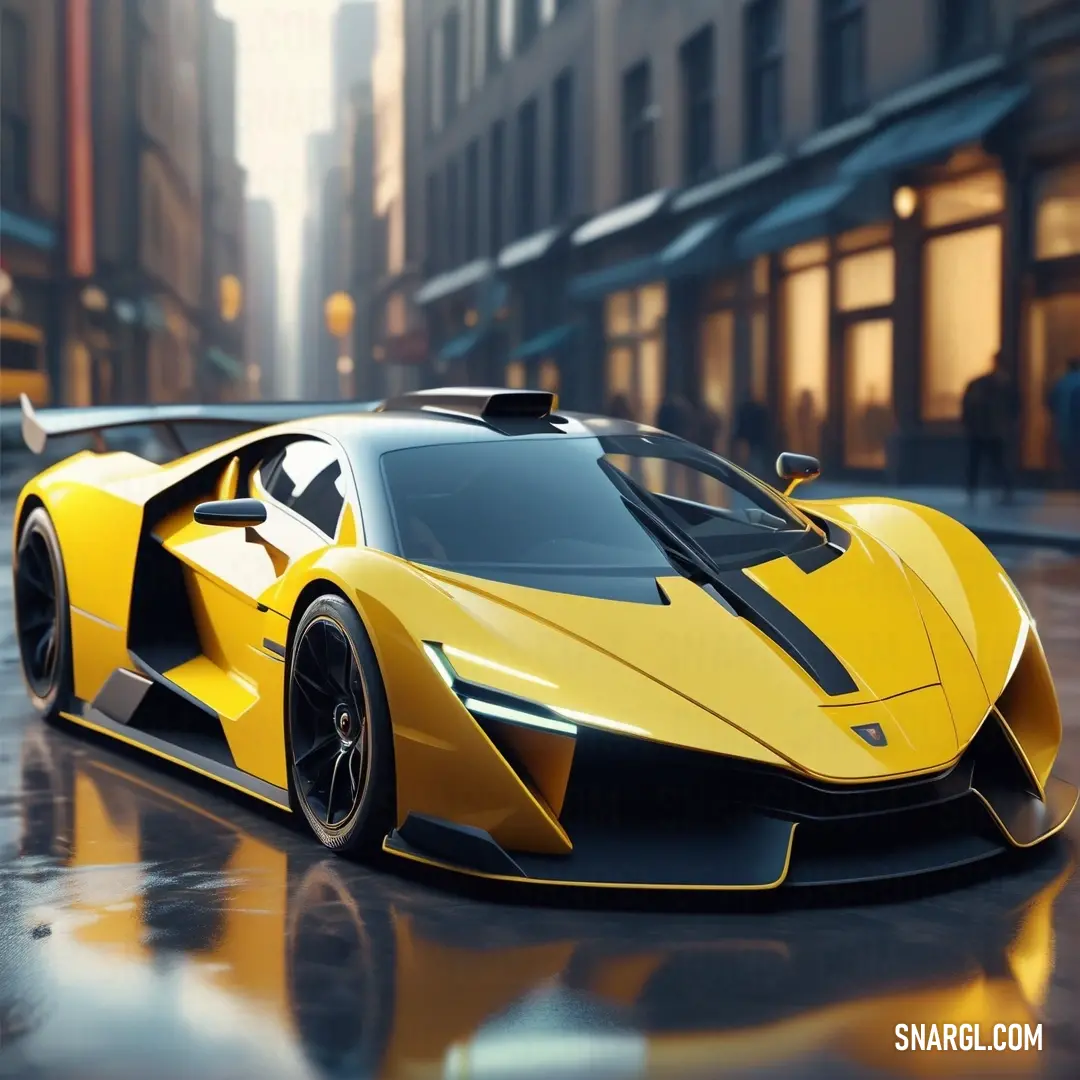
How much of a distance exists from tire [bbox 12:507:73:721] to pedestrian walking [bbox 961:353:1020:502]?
14.0 metres

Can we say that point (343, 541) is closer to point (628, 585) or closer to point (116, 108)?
point (628, 585)

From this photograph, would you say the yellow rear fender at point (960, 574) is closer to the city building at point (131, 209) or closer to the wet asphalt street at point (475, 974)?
the wet asphalt street at point (475, 974)

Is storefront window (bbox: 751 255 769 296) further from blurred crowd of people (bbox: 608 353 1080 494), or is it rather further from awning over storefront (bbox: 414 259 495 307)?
awning over storefront (bbox: 414 259 495 307)

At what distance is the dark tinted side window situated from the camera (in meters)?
5.42

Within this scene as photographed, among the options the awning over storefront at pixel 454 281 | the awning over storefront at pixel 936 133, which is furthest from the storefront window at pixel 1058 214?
the awning over storefront at pixel 454 281

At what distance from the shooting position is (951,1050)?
131 inches

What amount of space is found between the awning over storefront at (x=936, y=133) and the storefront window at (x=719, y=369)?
595cm

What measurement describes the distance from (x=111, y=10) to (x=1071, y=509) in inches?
1614

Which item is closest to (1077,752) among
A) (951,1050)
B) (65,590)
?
(951,1050)

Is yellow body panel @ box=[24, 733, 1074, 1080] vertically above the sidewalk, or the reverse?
the sidewalk

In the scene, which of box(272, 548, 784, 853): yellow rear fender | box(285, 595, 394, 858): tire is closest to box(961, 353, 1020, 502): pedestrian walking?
box(285, 595, 394, 858): tire

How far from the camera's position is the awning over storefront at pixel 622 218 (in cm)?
3328

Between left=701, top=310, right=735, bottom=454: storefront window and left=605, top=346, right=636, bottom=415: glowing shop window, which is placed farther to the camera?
left=605, top=346, right=636, bottom=415: glowing shop window

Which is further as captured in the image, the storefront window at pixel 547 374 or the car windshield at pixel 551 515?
the storefront window at pixel 547 374
